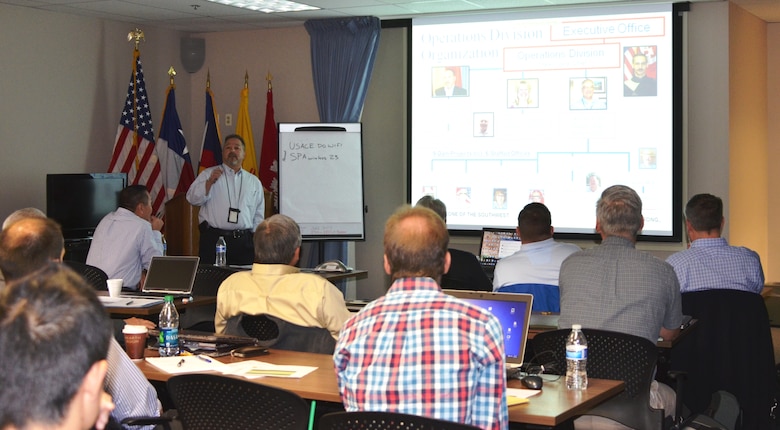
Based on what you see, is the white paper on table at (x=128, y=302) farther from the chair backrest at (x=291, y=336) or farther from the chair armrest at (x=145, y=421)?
the chair armrest at (x=145, y=421)

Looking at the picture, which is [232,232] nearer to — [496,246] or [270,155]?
[270,155]

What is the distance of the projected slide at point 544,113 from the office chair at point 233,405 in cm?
583

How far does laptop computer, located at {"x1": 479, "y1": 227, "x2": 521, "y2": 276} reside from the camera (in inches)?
287

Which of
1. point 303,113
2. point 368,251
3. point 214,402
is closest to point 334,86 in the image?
point 303,113

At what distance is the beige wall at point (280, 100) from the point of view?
813cm

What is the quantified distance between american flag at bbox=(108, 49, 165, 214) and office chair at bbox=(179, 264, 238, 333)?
3.19 m

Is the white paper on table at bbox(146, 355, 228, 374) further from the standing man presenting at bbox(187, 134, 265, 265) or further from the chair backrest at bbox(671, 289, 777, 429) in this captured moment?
the standing man presenting at bbox(187, 134, 265, 265)

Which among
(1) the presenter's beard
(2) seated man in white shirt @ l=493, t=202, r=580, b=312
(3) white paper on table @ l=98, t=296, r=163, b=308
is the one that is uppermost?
(1) the presenter's beard

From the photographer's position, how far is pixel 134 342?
390cm

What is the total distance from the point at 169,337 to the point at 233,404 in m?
1.20

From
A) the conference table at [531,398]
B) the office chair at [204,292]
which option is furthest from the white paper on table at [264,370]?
the office chair at [204,292]

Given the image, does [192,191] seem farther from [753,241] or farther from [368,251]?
[753,241]

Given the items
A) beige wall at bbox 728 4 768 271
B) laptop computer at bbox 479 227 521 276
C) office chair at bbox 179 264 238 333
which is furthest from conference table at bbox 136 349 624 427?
beige wall at bbox 728 4 768 271

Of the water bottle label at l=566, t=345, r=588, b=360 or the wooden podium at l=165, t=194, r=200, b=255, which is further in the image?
the wooden podium at l=165, t=194, r=200, b=255
